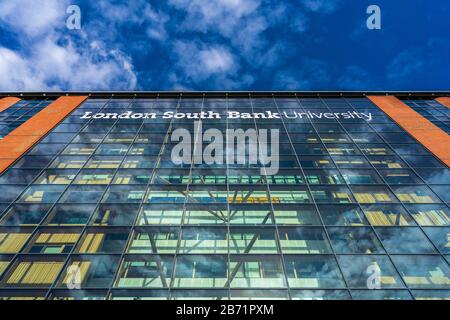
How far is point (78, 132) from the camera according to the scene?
67.9 ft

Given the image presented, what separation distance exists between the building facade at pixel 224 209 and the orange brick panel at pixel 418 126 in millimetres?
141

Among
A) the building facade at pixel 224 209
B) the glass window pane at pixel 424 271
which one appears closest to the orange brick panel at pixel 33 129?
the building facade at pixel 224 209

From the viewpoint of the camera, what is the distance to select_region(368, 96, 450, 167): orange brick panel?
18328 mm

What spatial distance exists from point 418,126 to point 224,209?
51.0ft

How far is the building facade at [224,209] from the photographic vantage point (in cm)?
1079

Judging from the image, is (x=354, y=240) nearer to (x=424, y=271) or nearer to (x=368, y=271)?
(x=368, y=271)

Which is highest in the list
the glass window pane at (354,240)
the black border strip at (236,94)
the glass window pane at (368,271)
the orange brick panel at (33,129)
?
the black border strip at (236,94)

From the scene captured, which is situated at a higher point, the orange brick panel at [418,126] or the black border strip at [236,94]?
the black border strip at [236,94]

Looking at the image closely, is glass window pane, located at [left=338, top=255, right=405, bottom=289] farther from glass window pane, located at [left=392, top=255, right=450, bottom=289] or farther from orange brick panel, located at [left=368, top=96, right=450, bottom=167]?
orange brick panel, located at [left=368, top=96, right=450, bottom=167]

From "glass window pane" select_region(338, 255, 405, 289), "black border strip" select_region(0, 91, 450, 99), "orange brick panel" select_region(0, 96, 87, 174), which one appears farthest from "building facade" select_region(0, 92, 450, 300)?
"black border strip" select_region(0, 91, 450, 99)

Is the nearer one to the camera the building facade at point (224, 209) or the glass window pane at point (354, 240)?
the building facade at point (224, 209)

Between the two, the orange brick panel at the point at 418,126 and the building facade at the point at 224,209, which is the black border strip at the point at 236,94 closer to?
the orange brick panel at the point at 418,126
